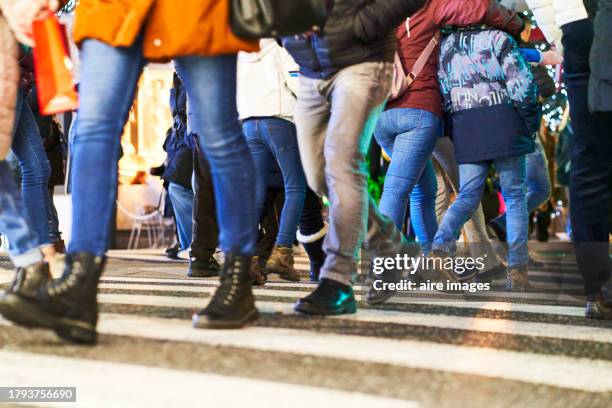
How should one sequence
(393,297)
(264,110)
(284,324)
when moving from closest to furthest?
(284,324) → (393,297) → (264,110)

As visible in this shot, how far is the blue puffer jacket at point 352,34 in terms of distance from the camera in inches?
152

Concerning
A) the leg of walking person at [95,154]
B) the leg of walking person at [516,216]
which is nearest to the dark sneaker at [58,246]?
the leg of walking person at [516,216]

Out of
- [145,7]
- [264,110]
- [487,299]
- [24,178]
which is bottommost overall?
[487,299]

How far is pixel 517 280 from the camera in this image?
5.96 m

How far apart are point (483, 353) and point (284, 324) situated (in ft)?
2.45

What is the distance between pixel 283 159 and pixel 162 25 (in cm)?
299

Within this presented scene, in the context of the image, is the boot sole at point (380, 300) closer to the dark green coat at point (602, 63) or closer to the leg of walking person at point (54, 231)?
the dark green coat at point (602, 63)

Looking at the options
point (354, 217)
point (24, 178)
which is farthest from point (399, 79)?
point (24, 178)

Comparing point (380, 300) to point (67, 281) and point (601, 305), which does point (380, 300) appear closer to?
point (601, 305)

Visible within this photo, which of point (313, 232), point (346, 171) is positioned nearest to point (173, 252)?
point (313, 232)

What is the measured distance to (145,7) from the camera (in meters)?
3.05

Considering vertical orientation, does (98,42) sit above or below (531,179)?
above

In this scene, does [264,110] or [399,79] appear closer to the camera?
[399,79]

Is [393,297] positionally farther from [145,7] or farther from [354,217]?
[145,7]
